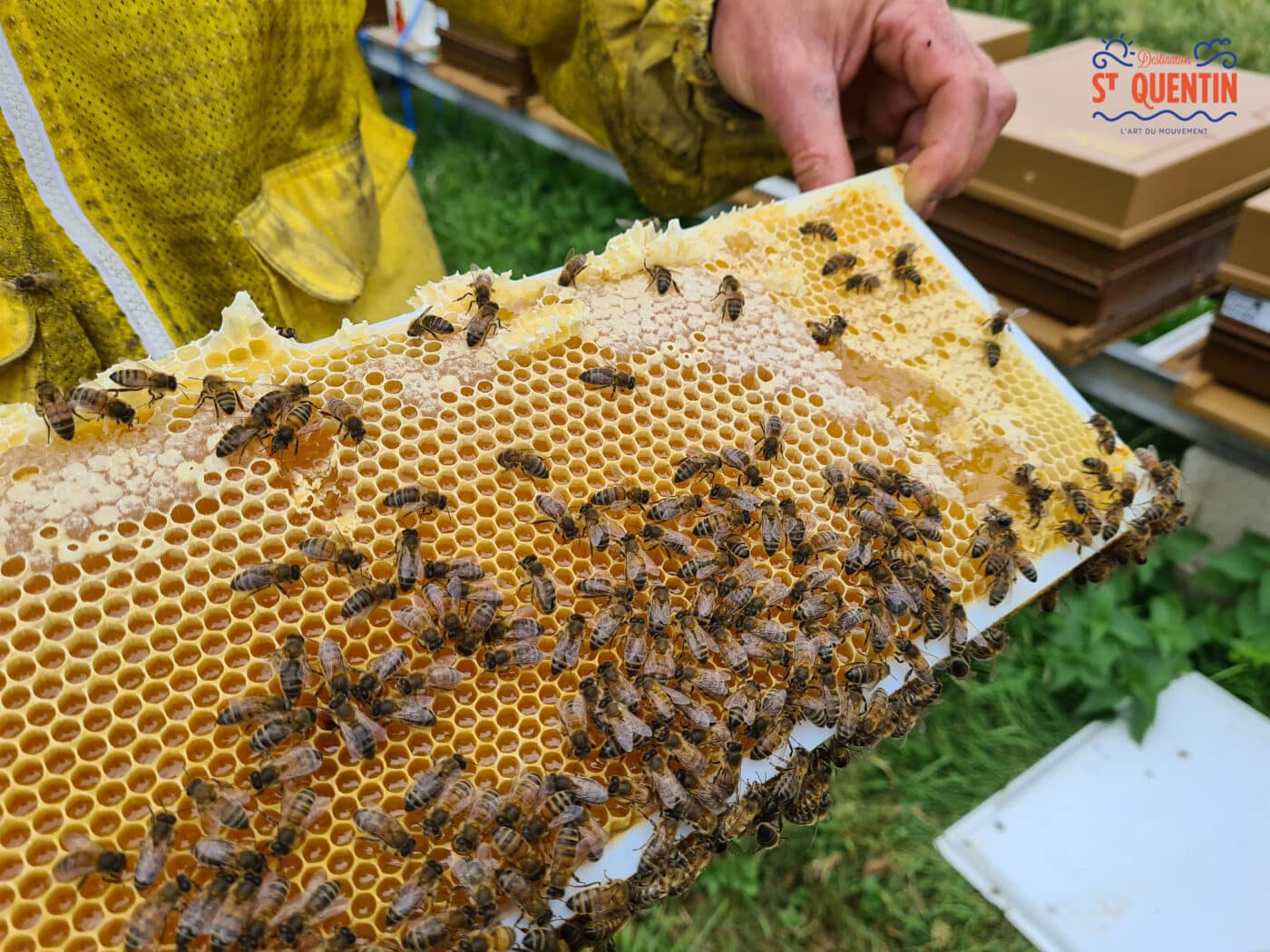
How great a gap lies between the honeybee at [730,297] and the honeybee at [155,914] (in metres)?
1.80

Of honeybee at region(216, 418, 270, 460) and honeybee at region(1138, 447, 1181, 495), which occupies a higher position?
honeybee at region(216, 418, 270, 460)

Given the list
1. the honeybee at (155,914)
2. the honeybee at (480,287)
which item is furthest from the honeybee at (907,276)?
the honeybee at (155,914)

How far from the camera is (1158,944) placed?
3357mm

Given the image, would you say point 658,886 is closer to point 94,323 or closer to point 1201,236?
point 94,323

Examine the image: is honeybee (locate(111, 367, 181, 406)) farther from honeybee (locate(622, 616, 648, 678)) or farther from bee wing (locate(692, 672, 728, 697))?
bee wing (locate(692, 672, 728, 697))

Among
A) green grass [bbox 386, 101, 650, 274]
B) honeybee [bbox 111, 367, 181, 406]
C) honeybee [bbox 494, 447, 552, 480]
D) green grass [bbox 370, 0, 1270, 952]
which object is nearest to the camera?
honeybee [bbox 111, 367, 181, 406]

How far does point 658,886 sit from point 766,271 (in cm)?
171

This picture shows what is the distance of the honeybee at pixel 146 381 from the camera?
170 cm

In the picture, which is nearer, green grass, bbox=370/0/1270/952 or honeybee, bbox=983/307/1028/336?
honeybee, bbox=983/307/1028/336

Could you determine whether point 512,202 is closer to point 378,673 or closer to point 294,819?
point 378,673

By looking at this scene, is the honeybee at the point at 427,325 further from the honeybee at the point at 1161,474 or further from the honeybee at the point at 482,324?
the honeybee at the point at 1161,474

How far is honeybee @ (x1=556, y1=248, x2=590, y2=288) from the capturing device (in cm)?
225

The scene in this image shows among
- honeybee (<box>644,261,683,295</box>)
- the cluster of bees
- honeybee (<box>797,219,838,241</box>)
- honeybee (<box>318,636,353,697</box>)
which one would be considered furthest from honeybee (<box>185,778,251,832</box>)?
honeybee (<box>797,219,838,241</box>)

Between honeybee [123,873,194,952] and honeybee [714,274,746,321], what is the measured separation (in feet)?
5.90
